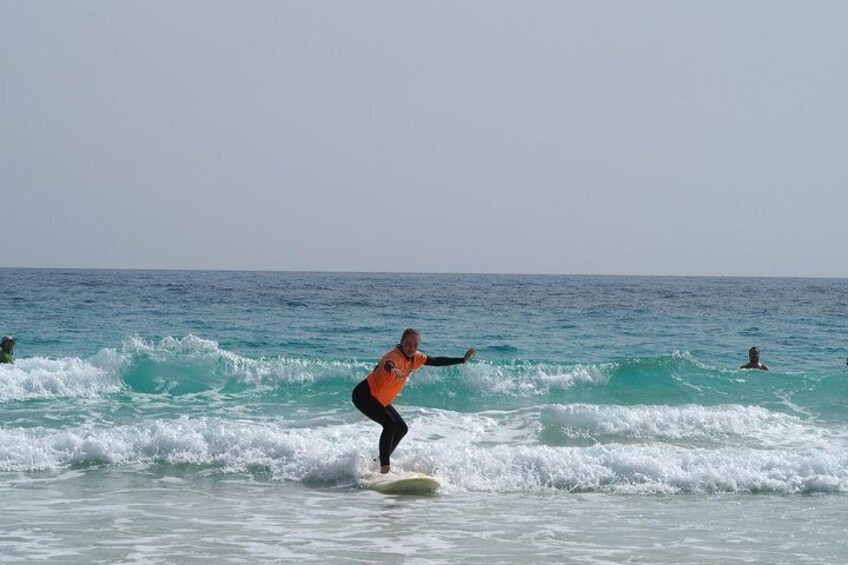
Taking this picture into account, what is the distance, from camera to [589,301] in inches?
1828

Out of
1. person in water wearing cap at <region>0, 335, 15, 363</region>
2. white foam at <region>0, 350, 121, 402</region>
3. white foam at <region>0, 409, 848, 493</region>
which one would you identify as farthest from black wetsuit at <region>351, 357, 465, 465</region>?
person in water wearing cap at <region>0, 335, 15, 363</region>

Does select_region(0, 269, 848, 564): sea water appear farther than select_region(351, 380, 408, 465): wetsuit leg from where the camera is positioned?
No

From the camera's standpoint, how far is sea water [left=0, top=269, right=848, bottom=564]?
869 centimetres

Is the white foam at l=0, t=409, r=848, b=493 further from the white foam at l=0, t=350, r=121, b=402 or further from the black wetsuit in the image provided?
the white foam at l=0, t=350, r=121, b=402

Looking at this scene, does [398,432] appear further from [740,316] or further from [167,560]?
[740,316]

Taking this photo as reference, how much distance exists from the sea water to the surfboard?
18 cm

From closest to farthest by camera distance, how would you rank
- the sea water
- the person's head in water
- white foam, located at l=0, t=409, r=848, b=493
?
the sea water, the person's head in water, white foam, located at l=0, t=409, r=848, b=493

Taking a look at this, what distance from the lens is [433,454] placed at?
39.6 ft

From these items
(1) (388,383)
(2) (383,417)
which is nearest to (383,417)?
(2) (383,417)

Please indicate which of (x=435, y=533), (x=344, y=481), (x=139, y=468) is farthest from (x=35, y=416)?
(x=435, y=533)

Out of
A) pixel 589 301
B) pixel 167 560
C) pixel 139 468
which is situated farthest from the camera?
pixel 589 301

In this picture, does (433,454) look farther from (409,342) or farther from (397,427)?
(409,342)

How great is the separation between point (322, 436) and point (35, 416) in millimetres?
5110

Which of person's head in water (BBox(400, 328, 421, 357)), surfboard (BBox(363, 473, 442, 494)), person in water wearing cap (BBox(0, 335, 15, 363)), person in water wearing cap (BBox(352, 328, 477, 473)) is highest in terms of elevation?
person's head in water (BBox(400, 328, 421, 357))
